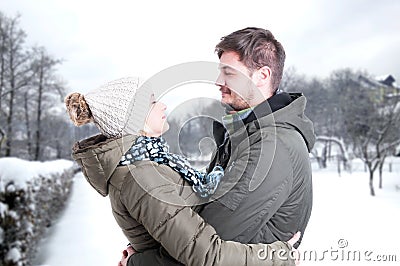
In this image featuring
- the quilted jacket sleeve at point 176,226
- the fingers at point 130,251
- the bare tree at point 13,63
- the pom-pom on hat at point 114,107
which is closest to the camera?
the quilted jacket sleeve at point 176,226

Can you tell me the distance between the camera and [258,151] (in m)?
1.05

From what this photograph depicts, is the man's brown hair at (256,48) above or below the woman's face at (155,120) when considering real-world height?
above

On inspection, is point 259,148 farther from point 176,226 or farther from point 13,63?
point 13,63

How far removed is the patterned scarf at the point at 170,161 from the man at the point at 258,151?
0.10ft

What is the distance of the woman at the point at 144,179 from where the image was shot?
0.94 meters

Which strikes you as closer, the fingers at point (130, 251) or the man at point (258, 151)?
the man at point (258, 151)

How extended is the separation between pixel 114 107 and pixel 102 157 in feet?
0.51

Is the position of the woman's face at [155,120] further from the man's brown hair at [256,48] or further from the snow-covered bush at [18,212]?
the snow-covered bush at [18,212]

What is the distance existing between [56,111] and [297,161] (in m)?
23.3

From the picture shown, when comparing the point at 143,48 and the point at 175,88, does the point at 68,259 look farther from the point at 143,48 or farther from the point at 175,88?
the point at 175,88

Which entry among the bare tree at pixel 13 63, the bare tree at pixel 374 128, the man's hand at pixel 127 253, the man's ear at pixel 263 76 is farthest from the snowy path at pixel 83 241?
the bare tree at pixel 13 63

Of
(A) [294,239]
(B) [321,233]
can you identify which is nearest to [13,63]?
(B) [321,233]

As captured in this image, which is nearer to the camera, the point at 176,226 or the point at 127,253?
the point at 176,226

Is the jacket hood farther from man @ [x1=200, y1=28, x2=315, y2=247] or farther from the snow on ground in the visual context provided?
the snow on ground
